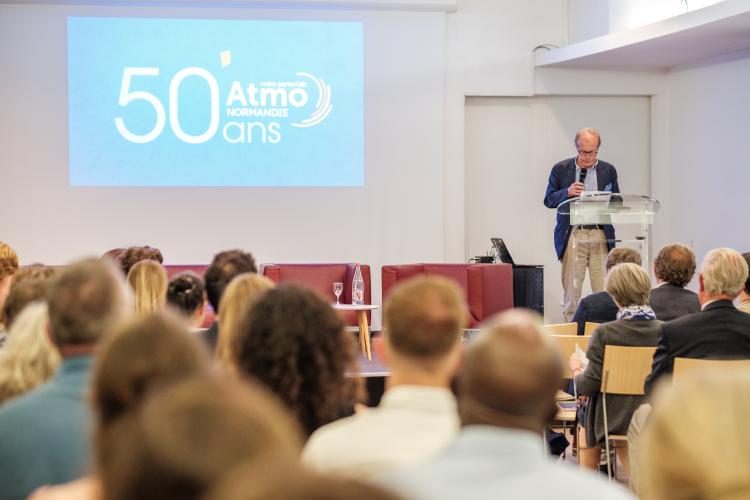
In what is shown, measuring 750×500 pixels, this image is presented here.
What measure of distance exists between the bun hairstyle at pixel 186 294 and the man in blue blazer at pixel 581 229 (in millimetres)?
4506

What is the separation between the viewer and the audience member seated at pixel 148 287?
3.59 m

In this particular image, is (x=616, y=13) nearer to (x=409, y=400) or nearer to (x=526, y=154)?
(x=526, y=154)

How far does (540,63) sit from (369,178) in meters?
2.17

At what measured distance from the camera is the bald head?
1.45 m

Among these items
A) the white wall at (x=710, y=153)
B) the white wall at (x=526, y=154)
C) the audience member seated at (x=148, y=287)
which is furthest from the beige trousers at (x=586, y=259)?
the audience member seated at (x=148, y=287)

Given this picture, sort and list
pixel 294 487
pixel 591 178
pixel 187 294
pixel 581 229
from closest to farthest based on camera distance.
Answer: pixel 294 487 → pixel 187 294 → pixel 581 229 → pixel 591 178

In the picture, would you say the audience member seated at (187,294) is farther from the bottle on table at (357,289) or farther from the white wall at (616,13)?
the white wall at (616,13)

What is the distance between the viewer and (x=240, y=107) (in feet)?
30.5

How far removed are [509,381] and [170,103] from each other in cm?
820

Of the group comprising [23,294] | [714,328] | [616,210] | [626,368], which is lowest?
[626,368]

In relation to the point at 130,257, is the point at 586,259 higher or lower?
lower

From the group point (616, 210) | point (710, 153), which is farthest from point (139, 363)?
point (710, 153)

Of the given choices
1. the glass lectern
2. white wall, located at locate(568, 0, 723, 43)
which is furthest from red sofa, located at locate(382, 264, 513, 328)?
white wall, located at locate(568, 0, 723, 43)

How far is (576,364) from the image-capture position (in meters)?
4.68
